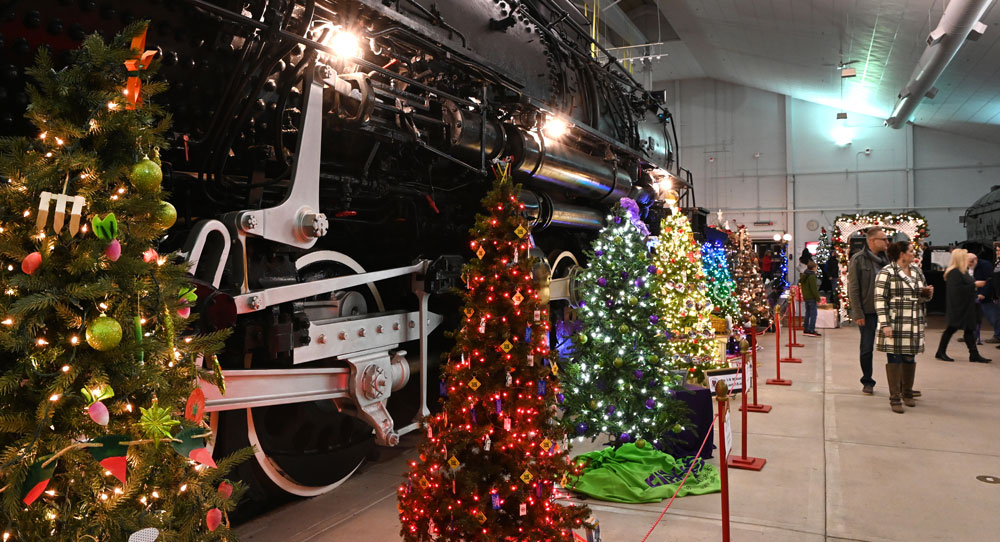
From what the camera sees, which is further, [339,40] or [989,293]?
[989,293]

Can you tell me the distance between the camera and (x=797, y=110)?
24641 mm

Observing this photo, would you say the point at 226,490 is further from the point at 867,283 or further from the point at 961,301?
the point at 961,301

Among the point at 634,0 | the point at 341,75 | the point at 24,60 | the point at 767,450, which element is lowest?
the point at 767,450

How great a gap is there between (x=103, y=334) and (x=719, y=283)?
34.7 feet

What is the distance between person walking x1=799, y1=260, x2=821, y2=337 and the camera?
44.2ft

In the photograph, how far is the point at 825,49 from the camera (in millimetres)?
15898

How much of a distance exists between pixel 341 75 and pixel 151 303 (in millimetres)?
1947

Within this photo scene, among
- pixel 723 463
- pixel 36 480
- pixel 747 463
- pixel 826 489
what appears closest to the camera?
pixel 36 480

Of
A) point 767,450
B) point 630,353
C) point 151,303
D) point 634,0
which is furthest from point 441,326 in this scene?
point 634,0

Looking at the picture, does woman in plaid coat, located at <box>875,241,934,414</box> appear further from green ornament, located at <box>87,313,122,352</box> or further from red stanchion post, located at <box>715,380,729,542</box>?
green ornament, located at <box>87,313,122,352</box>

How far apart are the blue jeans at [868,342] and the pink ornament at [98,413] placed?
7302mm

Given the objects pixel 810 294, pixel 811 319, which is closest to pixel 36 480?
pixel 810 294

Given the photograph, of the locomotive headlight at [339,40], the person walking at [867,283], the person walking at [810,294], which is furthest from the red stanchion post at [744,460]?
the person walking at [810,294]

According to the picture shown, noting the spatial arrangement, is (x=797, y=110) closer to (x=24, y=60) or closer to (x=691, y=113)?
(x=691, y=113)
